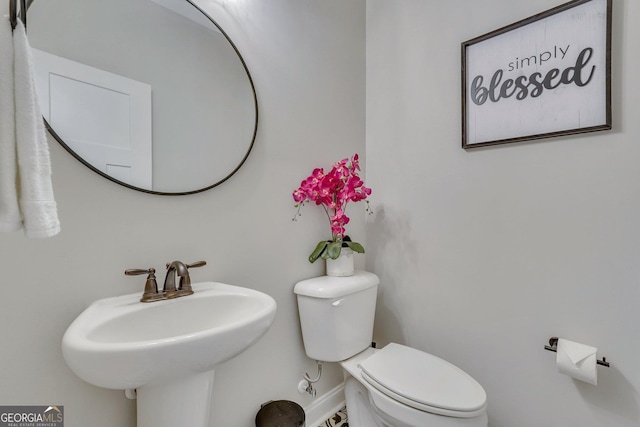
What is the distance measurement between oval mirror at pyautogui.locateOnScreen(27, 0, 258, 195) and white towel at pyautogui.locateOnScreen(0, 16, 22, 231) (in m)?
0.32

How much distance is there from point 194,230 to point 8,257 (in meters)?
0.48

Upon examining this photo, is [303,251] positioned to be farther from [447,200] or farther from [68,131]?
[68,131]

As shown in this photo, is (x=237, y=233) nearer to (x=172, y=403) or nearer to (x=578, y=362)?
(x=172, y=403)

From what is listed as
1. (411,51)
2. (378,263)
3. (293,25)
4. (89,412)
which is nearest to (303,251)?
(378,263)

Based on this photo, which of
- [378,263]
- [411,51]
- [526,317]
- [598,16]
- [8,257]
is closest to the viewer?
[8,257]

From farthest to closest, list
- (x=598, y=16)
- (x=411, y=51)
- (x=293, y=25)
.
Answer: (x=411, y=51)
(x=293, y=25)
(x=598, y=16)

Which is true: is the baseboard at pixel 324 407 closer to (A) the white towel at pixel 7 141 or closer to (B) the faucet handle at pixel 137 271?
(B) the faucet handle at pixel 137 271

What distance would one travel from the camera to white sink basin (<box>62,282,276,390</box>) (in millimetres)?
606

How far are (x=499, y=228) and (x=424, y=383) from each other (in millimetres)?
721

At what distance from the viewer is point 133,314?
840mm

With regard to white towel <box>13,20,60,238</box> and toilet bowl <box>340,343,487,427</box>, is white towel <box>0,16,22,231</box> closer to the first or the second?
white towel <box>13,20,60,238</box>

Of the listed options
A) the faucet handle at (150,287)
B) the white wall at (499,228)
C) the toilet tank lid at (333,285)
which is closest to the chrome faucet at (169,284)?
the faucet handle at (150,287)

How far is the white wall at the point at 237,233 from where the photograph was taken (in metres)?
0.80

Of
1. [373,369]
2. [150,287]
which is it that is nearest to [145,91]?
[150,287]
